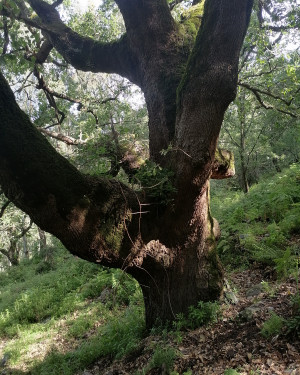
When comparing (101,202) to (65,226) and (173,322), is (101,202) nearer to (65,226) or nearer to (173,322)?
(65,226)

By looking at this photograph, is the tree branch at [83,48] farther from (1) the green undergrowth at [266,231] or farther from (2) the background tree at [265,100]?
(1) the green undergrowth at [266,231]

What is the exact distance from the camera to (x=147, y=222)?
433 centimetres

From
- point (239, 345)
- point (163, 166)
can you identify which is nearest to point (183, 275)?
point (239, 345)

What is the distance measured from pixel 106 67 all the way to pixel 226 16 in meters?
2.79

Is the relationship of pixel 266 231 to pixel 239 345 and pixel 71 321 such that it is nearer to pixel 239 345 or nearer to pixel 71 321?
pixel 239 345

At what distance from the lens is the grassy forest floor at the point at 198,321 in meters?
3.45

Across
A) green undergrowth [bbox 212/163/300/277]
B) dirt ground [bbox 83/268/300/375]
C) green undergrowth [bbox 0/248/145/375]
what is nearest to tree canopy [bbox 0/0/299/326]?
dirt ground [bbox 83/268/300/375]

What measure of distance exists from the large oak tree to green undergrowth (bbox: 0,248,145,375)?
2.34ft

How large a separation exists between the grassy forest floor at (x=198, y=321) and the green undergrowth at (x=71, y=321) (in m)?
0.03

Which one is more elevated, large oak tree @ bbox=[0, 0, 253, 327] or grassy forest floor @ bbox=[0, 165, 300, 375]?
large oak tree @ bbox=[0, 0, 253, 327]

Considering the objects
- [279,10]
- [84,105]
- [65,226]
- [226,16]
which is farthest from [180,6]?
[65,226]

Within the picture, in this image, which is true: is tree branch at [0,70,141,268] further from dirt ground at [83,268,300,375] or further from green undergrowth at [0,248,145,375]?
dirt ground at [83,268,300,375]

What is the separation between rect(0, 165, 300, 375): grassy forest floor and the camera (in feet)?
11.3

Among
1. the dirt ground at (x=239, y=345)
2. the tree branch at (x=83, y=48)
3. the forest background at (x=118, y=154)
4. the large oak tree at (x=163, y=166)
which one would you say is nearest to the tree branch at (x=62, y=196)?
the large oak tree at (x=163, y=166)
